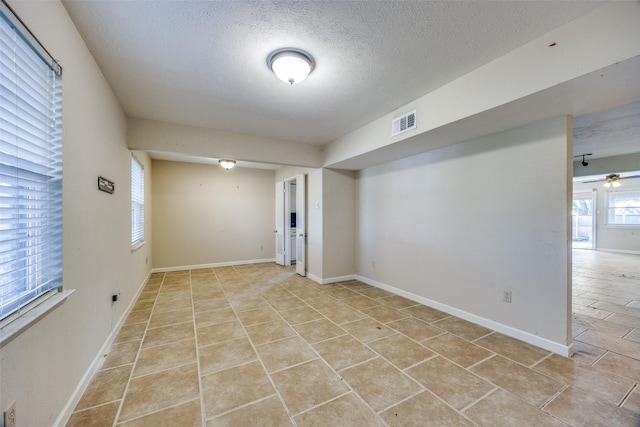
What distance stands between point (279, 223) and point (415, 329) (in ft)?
14.6

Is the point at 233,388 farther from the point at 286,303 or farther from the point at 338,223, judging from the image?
the point at 338,223

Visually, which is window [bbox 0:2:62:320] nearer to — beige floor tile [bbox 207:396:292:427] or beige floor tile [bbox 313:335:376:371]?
beige floor tile [bbox 207:396:292:427]

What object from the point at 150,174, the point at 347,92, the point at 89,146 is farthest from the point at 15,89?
the point at 150,174

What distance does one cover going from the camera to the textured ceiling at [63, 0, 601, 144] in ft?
5.25

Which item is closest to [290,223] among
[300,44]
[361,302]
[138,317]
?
[361,302]

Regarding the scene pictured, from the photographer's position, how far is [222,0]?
5.02ft

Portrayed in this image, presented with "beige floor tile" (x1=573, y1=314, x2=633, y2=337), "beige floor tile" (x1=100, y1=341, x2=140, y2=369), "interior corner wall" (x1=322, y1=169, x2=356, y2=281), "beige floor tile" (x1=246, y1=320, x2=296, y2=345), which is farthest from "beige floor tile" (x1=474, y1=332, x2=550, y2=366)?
"beige floor tile" (x1=100, y1=341, x2=140, y2=369)

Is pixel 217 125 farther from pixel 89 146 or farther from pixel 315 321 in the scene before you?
pixel 315 321

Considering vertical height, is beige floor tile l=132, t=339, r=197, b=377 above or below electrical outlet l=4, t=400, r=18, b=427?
below

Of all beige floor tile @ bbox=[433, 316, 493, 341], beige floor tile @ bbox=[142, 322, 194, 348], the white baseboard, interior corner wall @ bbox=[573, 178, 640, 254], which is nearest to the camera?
the white baseboard

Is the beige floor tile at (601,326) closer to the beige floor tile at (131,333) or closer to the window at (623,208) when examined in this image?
the beige floor tile at (131,333)

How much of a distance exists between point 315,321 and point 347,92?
2698 mm

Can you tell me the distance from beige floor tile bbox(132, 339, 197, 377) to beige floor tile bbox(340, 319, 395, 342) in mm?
1612

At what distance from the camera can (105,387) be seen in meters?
1.89
